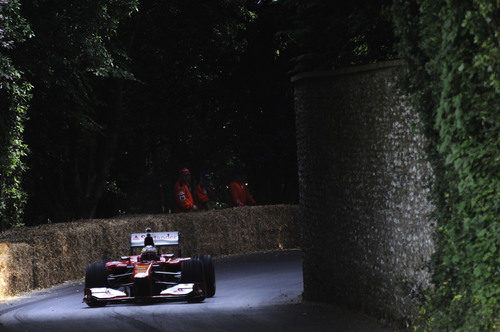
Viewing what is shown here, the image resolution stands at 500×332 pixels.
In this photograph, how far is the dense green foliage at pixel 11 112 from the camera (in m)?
21.6

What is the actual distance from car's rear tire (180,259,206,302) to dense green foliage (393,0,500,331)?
324 inches

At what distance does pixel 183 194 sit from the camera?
26.8 m

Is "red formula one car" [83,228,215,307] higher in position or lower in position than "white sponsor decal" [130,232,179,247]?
lower

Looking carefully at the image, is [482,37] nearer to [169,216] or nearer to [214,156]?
[169,216]

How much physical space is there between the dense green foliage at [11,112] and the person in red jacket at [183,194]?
4.18 m

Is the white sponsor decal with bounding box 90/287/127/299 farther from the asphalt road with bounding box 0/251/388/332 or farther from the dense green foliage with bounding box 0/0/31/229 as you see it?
the dense green foliage with bounding box 0/0/31/229

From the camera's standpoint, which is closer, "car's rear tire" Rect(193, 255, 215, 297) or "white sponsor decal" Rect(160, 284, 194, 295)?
"white sponsor decal" Rect(160, 284, 194, 295)

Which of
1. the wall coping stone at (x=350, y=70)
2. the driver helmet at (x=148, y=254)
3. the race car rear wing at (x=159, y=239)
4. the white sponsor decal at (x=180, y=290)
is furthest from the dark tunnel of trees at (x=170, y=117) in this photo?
the wall coping stone at (x=350, y=70)

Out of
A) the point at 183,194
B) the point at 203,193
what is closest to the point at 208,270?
the point at 183,194

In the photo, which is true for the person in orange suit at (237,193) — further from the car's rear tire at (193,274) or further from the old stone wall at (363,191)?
the old stone wall at (363,191)

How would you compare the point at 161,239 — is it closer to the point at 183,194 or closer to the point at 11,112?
the point at 183,194

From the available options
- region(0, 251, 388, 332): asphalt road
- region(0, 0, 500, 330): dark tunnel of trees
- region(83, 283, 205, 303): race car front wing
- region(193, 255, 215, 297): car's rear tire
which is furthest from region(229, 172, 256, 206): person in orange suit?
region(83, 283, 205, 303): race car front wing

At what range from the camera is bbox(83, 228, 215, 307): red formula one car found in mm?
16844

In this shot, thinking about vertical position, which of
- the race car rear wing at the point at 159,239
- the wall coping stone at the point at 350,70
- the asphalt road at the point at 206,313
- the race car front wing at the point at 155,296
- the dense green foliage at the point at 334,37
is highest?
the dense green foliage at the point at 334,37
